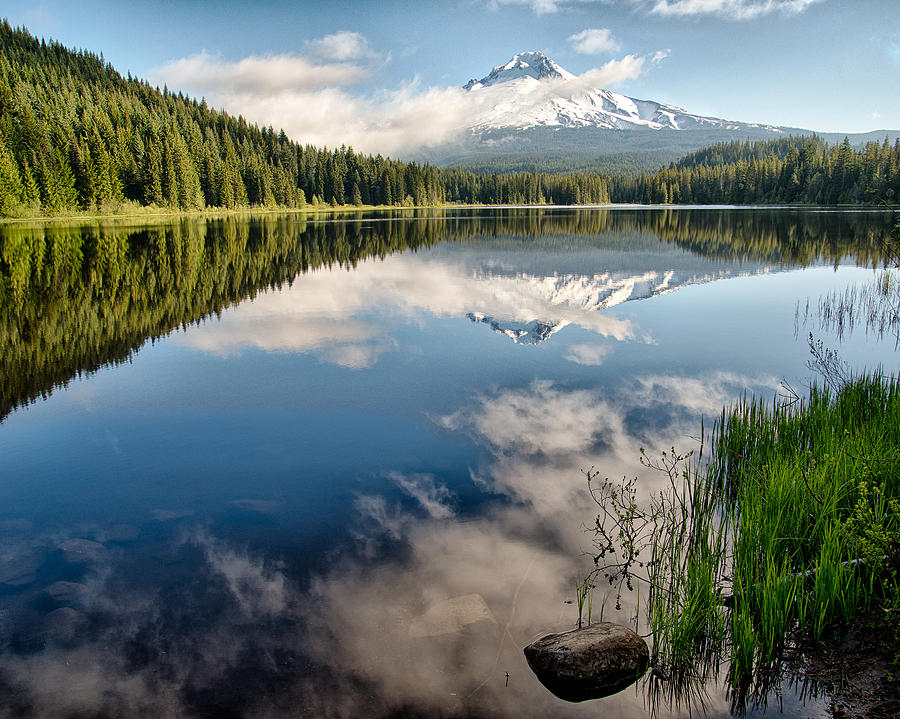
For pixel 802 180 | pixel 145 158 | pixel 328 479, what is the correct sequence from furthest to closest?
pixel 802 180 → pixel 145 158 → pixel 328 479

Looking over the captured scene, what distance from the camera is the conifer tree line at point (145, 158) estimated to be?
86.9 m

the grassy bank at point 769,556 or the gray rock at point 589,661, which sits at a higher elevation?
the grassy bank at point 769,556

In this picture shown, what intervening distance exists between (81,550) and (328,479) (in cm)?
334

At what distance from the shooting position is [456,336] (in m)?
18.8

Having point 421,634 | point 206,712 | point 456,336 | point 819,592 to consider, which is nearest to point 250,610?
point 206,712

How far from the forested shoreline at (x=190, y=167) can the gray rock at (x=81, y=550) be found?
66231mm

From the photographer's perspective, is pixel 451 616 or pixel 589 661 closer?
pixel 589 661

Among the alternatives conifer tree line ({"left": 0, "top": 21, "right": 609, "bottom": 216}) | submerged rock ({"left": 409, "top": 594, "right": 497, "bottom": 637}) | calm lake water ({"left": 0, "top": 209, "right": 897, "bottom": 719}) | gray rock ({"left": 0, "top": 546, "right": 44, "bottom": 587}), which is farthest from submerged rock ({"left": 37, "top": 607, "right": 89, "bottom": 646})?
conifer tree line ({"left": 0, "top": 21, "right": 609, "bottom": 216})

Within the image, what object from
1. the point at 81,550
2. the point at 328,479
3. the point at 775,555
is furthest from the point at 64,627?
the point at 775,555

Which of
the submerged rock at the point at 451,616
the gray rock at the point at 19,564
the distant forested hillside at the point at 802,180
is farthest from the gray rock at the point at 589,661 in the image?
the distant forested hillside at the point at 802,180

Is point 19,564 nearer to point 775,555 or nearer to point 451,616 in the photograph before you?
point 451,616

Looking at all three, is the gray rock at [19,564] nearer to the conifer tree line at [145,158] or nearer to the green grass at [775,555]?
the green grass at [775,555]

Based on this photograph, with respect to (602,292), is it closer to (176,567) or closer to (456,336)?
(456,336)

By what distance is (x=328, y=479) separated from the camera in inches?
373
